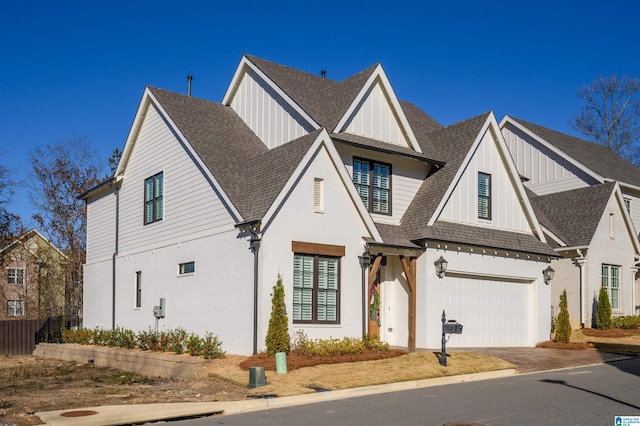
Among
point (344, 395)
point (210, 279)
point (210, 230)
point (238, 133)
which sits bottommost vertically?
point (344, 395)

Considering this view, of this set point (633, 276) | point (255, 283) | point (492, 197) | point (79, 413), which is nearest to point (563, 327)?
point (492, 197)

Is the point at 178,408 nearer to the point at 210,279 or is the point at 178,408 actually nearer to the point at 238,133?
the point at 210,279

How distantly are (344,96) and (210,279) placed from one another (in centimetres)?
783

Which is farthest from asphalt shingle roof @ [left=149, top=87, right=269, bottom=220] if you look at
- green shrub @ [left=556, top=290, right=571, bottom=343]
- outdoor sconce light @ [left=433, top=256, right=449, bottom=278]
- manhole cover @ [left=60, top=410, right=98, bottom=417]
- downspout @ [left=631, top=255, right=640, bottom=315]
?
downspout @ [left=631, top=255, right=640, bottom=315]

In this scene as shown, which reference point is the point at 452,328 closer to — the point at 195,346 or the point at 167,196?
the point at 195,346

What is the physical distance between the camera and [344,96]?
974 inches

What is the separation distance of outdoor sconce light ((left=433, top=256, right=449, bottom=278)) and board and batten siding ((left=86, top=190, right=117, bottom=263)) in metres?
13.6

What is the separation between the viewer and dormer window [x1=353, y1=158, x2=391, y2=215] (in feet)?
79.6

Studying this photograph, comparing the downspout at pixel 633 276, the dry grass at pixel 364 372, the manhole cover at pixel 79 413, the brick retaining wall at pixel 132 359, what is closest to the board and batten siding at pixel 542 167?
the downspout at pixel 633 276

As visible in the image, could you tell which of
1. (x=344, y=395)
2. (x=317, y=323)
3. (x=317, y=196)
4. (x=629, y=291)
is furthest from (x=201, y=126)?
(x=629, y=291)

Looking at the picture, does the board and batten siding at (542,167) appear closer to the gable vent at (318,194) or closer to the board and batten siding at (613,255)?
the board and batten siding at (613,255)

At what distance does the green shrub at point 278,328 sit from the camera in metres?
18.9

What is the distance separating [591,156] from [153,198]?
82.1ft

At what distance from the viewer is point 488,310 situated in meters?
25.5
